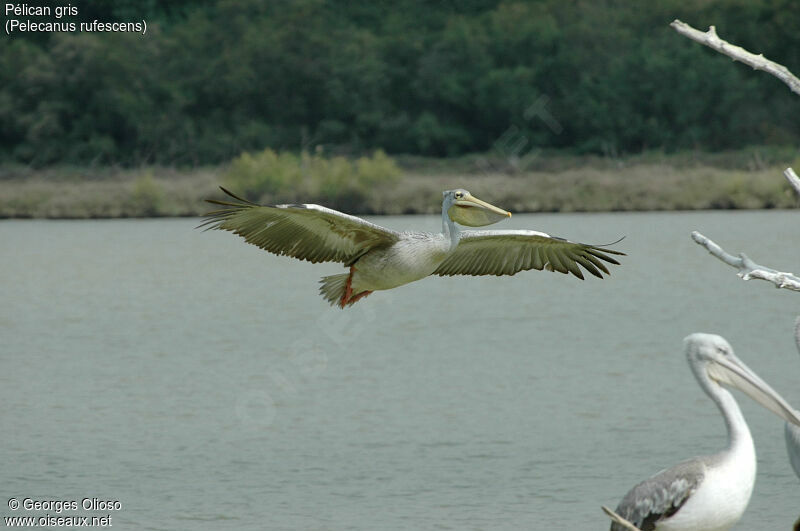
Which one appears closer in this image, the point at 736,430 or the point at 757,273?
the point at 757,273

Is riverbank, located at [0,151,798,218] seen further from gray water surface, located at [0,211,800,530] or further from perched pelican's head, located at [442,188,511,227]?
perched pelican's head, located at [442,188,511,227]

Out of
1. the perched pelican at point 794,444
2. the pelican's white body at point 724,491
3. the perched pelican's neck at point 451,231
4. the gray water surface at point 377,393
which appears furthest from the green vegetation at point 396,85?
the pelican's white body at point 724,491

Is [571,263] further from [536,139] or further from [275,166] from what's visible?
[536,139]

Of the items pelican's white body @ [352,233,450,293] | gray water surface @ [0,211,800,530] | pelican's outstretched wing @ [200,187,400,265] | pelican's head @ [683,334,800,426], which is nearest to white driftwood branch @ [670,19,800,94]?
pelican's head @ [683,334,800,426]

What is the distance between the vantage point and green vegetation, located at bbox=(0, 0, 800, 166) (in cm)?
3600

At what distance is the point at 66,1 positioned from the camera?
37.2m

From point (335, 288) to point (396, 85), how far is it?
32622 millimetres

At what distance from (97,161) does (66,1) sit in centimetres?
486

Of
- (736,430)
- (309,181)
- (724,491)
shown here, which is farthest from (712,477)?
(309,181)

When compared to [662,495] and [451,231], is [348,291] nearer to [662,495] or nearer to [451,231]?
[451,231]

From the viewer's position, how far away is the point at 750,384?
5676mm

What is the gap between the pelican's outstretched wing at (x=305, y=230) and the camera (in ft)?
19.1

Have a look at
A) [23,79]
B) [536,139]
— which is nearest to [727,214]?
[536,139]

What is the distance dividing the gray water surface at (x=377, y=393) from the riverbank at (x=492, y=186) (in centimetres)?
442
